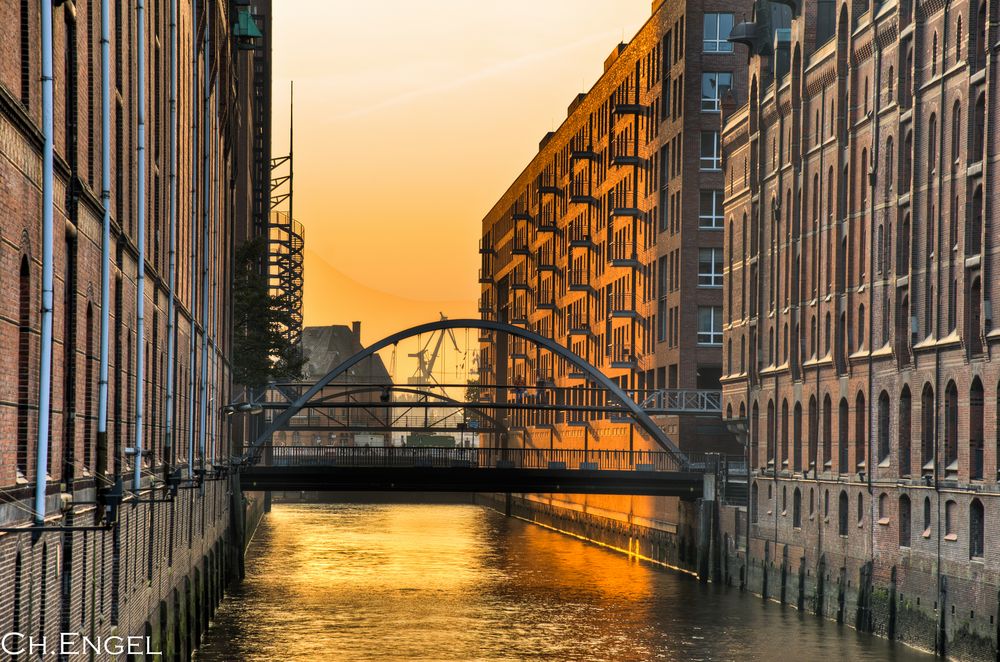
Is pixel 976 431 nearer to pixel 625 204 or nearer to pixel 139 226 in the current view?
pixel 139 226

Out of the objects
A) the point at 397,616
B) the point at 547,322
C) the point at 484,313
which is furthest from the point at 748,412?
the point at 484,313

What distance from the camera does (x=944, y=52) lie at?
42.4 meters

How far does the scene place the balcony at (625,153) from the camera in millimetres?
92537

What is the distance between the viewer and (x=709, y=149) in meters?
82.2

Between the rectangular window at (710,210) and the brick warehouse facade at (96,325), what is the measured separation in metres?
38.8

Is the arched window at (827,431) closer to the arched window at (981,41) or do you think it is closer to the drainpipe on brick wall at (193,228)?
the arched window at (981,41)

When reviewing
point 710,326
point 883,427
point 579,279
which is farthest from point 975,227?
point 579,279

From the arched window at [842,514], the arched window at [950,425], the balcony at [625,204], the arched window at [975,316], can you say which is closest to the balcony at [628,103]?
the balcony at [625,204]

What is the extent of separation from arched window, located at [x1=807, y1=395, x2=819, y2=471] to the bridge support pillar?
9899 millimetres

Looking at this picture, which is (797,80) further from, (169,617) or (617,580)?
(169,617)

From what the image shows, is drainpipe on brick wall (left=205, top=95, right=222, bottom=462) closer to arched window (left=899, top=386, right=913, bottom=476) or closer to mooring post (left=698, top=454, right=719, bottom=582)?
mooring post (left=698, top=454, right=719, bottom=582)

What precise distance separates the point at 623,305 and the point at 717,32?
18.2 m

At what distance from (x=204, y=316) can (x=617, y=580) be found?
26.0 meters

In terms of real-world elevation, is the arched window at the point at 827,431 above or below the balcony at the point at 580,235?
below
